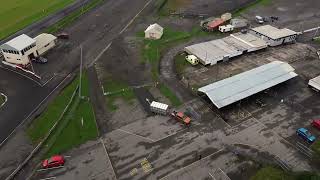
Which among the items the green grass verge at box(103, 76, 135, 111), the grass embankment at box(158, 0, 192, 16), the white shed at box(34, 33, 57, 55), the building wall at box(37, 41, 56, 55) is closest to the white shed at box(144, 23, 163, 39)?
the grass embankment at box(158, 0, 192, 16)

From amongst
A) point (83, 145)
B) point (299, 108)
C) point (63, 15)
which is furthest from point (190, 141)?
point (63, 15)

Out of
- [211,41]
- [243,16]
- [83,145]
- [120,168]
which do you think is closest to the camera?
[120,168]

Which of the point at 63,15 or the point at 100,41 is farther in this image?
the point at 63,15

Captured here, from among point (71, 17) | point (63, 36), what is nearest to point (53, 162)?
point (63, 36)

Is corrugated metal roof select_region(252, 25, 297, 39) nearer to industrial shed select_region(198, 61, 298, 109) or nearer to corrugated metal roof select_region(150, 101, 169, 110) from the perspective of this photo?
industrial shed select_region(198, 61, 298, 109)

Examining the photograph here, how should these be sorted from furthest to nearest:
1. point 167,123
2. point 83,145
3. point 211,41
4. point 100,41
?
point 100,41 → point 211,41 → point 167,123 → point 83,145

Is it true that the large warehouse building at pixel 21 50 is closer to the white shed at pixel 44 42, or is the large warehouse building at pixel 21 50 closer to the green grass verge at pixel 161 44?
the white shed at pixel 44 42

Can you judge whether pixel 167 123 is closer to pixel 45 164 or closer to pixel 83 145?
pixel 83 145

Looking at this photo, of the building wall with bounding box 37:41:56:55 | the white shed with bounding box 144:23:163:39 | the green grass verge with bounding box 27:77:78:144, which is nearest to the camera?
the green grass verge with bounding box 27:77:78:144
